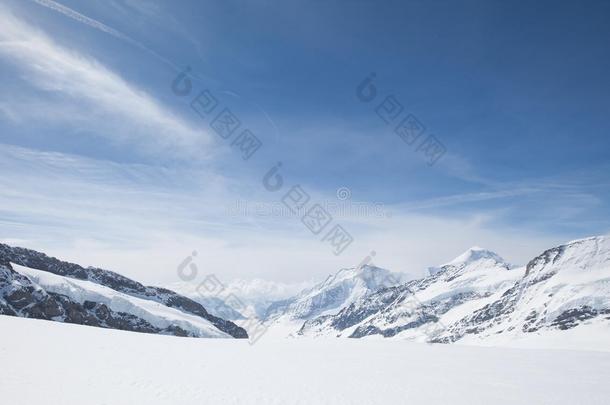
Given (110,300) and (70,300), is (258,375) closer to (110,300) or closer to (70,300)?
(70,300)

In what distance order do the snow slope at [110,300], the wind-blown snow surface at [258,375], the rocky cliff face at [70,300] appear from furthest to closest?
the snow slope at [110,300], the rocky cliff face at [70,300], the wind-blown snow surface at [258,375]

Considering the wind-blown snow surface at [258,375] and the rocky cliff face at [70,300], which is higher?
the wind-blown snow surface at [258,375]

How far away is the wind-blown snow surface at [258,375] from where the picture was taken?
15273 mm

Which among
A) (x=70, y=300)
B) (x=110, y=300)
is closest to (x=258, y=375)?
(x=70, y=300)

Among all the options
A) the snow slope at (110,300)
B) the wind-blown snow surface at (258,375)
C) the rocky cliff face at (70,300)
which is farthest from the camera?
the snow slope at (110,300)

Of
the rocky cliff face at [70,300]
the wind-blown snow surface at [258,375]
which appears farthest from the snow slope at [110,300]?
the wind-blown snow surface at [258,375]

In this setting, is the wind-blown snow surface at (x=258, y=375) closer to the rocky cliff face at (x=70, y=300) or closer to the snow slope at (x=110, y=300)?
the rocky cliff face at (x=70, y=300)

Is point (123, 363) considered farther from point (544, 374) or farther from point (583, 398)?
point (544, 374)

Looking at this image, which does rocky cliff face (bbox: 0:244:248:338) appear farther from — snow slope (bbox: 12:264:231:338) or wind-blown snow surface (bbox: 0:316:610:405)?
wind-blown snow surface (bbox: 0:316:610:405)

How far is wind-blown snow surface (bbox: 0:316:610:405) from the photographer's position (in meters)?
15.3

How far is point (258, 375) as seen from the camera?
2042cm

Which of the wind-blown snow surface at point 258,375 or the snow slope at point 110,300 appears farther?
the snow slope at point 110,300

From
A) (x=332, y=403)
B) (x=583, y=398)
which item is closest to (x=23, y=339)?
(x=332, y=403)

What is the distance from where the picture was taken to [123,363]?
2033cm
